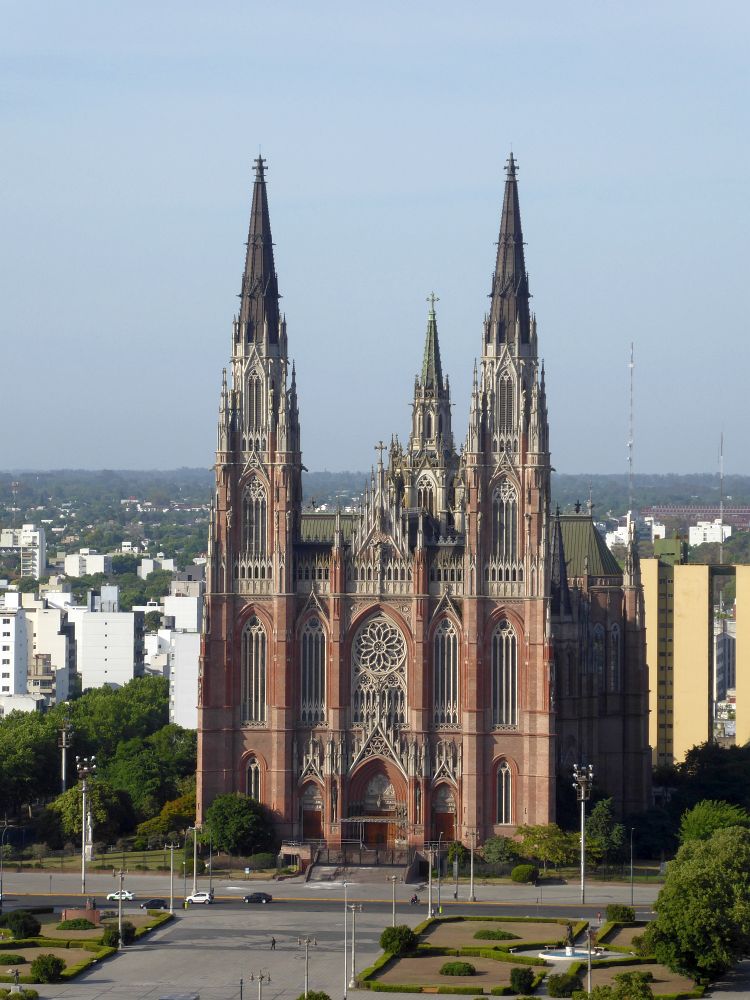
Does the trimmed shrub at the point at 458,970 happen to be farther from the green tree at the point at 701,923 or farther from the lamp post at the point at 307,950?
the green tree at the point at 701,923

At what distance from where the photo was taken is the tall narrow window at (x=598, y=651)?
192 metres

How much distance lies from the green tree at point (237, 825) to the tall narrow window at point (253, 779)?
2880 mm

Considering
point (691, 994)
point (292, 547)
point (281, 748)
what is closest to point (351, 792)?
point (281, 748)

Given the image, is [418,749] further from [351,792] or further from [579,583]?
[579,583]

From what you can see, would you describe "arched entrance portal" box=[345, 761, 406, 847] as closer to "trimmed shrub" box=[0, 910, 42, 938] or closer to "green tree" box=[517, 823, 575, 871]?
"green tree" box=[517, 823, 575, 871]

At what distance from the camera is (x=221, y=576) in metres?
184

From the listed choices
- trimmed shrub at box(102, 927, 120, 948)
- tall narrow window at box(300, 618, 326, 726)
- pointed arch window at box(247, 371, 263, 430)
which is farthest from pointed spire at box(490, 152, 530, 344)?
trimmed shrub at box(102, 927, 120, 948)

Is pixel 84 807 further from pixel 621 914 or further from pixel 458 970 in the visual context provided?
pixel 458 970

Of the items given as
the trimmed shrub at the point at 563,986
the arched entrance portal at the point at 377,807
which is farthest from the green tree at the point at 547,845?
the trimmed shrub at the point at 563,986

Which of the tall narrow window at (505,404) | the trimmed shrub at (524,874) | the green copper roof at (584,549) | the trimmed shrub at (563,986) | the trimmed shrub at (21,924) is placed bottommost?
the trimmed shrub at (563,986)

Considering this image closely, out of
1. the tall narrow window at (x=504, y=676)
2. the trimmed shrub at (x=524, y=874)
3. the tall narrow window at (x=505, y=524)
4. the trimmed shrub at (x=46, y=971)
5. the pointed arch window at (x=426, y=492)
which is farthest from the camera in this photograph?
the pointed arch window at (x=426, y=492)

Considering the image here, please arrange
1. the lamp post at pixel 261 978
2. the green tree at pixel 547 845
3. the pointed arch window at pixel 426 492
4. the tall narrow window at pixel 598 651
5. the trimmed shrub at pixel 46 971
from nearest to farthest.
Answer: the lamp post at pixel 261 978 < the trimmed shrub at pixel 46 971 < the green tree at pixel 547 845 < the tall narrow window at pixel 598 651 < the pointed arch window at pixel 426 492

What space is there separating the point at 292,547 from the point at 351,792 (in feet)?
54.3

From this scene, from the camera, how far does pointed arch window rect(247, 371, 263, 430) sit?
607 feet
